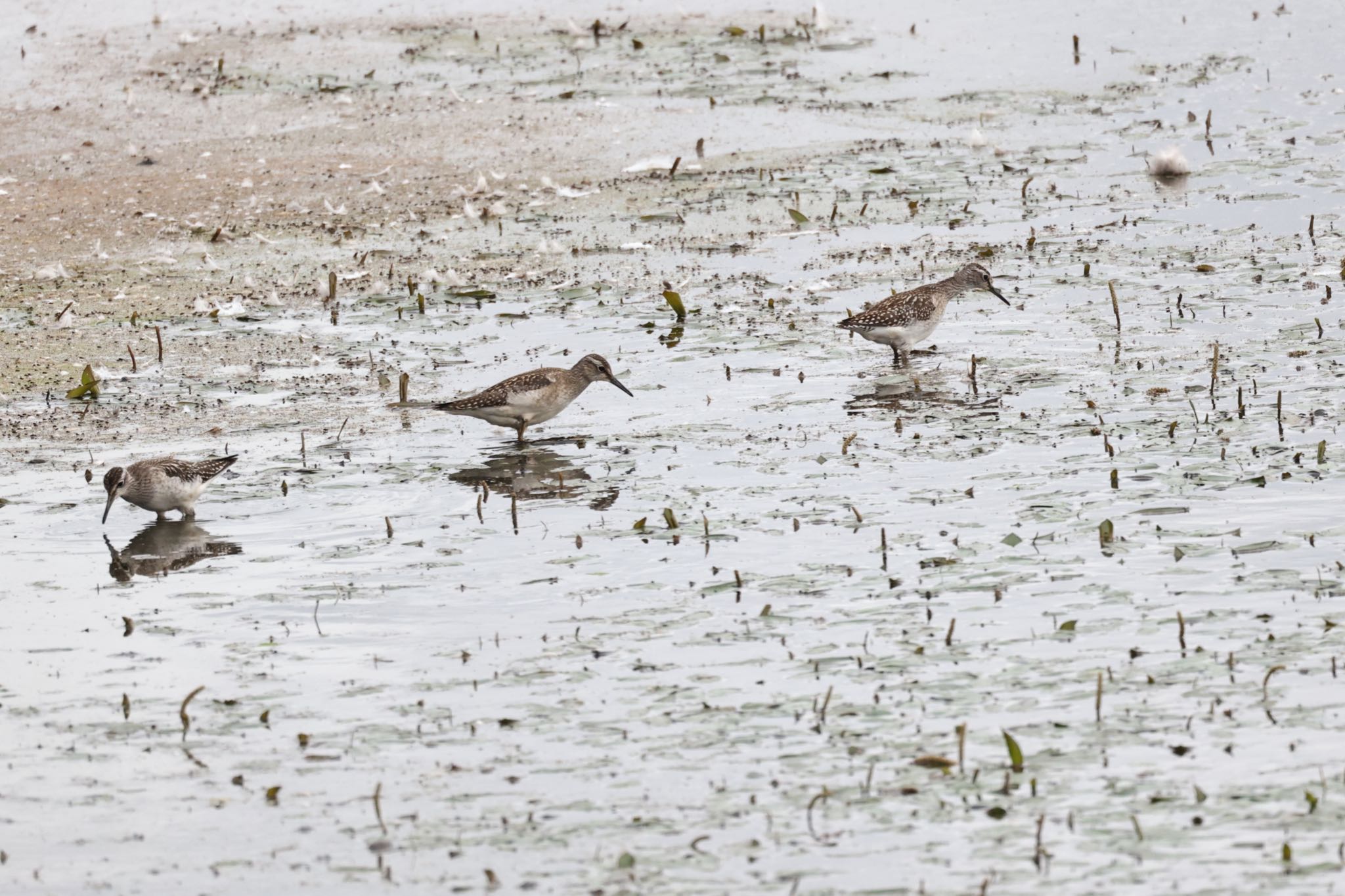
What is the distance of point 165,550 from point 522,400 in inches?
131

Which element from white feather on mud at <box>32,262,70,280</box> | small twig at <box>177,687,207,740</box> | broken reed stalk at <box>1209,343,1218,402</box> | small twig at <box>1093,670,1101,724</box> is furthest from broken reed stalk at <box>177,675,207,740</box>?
white feather on mud at <box>32,262,70,280</box>

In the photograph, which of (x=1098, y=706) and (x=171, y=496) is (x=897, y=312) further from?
(x=1098, y=706)

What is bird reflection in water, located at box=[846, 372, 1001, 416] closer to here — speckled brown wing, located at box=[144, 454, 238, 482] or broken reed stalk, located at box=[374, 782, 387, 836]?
speckled brown wing, located at box=[144, 454, 238, 482]

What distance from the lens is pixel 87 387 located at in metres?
17.3

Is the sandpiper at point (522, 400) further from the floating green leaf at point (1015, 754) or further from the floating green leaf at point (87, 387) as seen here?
the floating green leaf at point (1015, 754)

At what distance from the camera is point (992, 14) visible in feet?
106

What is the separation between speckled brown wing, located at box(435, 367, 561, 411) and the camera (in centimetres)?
1571

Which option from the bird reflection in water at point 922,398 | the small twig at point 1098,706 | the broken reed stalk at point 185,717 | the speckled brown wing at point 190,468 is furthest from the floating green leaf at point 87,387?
the small twig at point 1098,706

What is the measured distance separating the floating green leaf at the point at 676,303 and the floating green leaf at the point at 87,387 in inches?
213

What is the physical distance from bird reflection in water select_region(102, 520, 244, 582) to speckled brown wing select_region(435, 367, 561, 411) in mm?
2602

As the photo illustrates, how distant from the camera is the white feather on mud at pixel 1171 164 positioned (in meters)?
23.4

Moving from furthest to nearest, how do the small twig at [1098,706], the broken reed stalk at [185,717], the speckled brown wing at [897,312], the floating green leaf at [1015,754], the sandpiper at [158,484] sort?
the speckled brown wing at [897,312]
the sandpiper at [158,484]
the broken reed stalk at [185,717]
the small twig at [1098,706]
the floating green leaf at [1015,754]

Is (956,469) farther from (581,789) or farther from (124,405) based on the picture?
(124,405)

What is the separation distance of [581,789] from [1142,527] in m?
4.89
